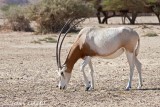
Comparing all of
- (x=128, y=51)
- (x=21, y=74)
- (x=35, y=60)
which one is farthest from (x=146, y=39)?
(x=128, y=51)

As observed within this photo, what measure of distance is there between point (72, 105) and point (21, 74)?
16.0 feet

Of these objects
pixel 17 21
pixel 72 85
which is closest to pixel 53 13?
pixel 17 21

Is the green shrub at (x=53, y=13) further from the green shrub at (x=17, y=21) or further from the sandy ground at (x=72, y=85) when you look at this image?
the sandy ground at (x=72, y=85)

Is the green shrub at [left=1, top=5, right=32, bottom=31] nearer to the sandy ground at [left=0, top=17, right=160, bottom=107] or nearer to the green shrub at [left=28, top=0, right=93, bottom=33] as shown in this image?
the green shrub at [left=28, top=0, right=93, bottom=33]

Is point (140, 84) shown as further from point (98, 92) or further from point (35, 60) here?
point (35, 60)

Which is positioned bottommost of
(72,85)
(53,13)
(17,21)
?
(17,21)

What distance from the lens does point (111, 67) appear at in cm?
1551

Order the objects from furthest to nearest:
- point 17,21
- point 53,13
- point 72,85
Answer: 1. point 17,21
2. point 53,13
3. point 72,85

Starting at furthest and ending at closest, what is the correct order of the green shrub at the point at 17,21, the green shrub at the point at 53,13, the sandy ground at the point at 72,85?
the green shrub at the point at 17,21, the green shrub at the point at 53,13, the sandy ground at the point at 72,85

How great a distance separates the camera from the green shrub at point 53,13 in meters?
35.7

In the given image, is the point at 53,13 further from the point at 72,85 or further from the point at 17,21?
the point at 72,85

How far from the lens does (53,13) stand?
3566cm

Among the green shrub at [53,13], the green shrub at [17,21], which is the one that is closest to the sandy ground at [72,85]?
the green shrub at [53,13]

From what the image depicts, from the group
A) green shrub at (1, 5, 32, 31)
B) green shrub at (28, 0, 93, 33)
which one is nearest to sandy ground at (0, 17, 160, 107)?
green shrub at (28, 0, 93, 33)
